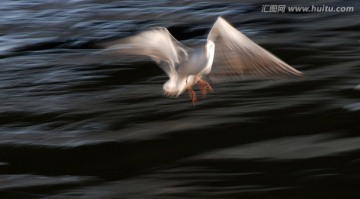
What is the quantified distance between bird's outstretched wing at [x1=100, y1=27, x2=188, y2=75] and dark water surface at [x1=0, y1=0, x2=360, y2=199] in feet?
1.61

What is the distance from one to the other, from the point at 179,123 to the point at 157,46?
0.84 metres

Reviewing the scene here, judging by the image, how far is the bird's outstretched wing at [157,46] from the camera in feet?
11.3

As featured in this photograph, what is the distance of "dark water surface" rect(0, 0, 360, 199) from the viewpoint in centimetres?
350

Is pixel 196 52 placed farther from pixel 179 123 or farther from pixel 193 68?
pixel 179 123

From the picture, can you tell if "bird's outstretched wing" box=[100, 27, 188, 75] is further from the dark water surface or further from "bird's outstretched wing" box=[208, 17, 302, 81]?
the dark water surface

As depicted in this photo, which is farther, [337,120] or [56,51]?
[56,51]

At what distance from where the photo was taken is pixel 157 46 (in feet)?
11.4

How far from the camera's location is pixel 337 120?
4051 millimetres

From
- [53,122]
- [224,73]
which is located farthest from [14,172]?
[224,73]

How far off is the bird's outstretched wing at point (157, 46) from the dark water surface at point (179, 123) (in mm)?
491

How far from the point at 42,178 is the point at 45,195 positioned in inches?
9.0

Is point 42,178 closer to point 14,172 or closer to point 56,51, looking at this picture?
point 14,172

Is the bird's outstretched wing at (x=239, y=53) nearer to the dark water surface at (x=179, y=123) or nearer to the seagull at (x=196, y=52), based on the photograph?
the seagull at (x=196, y=52)

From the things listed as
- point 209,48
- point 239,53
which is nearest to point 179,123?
point 239,53
